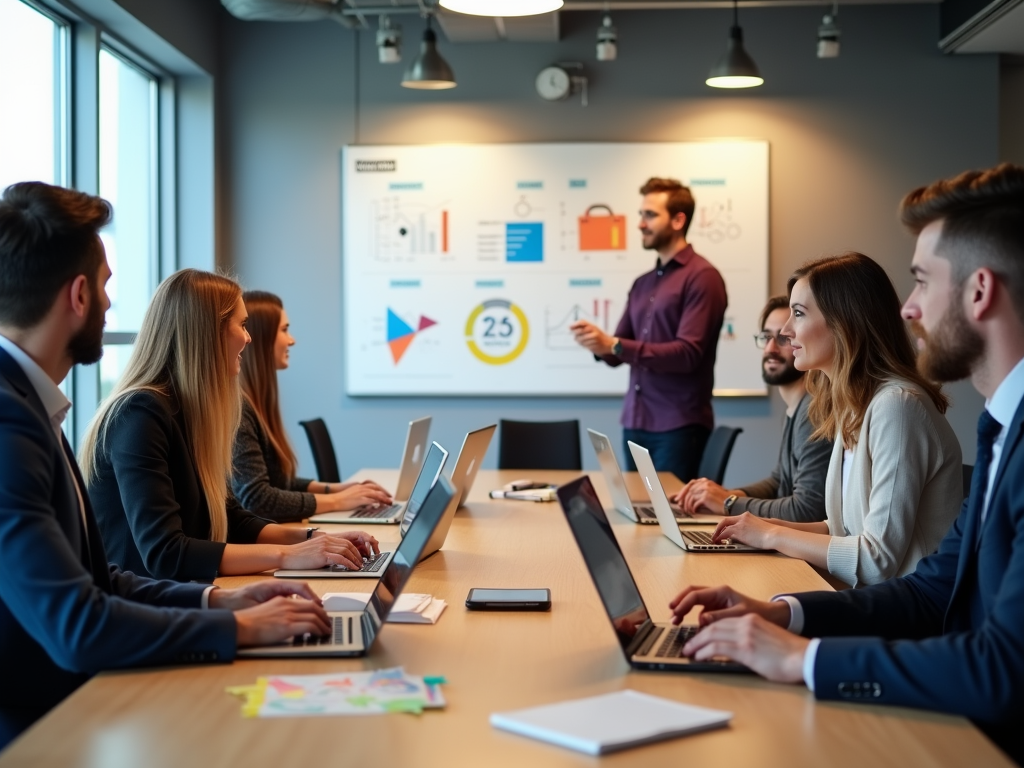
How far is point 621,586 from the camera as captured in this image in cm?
187

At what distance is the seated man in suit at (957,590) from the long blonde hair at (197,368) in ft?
4.04

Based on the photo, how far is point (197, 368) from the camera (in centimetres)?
262

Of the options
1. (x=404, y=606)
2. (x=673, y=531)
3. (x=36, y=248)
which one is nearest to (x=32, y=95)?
(x=36, y=248)

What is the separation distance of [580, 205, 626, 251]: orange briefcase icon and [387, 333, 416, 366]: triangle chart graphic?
1.10 meters

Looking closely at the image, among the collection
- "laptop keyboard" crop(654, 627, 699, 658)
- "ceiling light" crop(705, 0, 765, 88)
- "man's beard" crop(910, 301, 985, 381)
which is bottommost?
"laptop keyboard" crop(654, 627, 699, 658)

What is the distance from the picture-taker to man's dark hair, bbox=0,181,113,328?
1789 mm

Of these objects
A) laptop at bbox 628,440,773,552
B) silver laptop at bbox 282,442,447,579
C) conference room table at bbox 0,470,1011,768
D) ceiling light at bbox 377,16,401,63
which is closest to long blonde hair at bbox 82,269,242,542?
silver laptop at bbox 282,442,447,579

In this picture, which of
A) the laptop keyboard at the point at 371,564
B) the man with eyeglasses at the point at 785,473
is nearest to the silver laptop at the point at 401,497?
the laptop keyboard at the point at 371,564

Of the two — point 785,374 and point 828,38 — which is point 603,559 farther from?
point 828,38

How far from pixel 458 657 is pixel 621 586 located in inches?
11.6

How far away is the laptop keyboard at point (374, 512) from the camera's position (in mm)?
3391

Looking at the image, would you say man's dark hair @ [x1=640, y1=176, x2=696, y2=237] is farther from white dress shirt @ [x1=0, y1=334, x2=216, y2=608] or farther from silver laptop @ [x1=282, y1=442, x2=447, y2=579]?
white dress shirt @ [x1=0, y1=334, x2=216, y2=608]

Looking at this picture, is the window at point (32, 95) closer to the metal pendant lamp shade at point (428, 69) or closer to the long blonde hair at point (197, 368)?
the metal pendant lamp shade at point (428, 69)

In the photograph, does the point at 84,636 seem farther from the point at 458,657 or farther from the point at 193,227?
the point at 193,227
